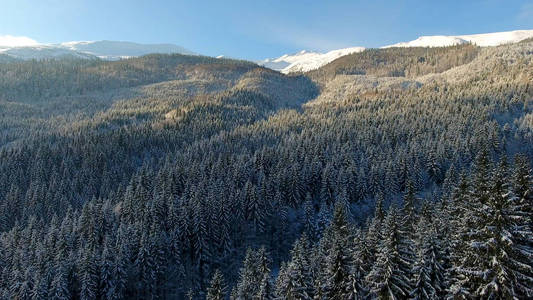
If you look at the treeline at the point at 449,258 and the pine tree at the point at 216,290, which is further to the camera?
the pine tree at the point at 216,290

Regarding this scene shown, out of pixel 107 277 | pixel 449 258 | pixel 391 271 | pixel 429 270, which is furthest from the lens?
pixel 107 277

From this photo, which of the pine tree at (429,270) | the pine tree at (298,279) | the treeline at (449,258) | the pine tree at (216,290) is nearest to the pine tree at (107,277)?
the pine tree at (216,290)

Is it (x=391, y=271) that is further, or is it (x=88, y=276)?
(x=88, y=276)

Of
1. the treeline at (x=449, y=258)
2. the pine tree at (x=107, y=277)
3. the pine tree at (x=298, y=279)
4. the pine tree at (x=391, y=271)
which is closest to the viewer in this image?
the treeline at (x=449, y=258)

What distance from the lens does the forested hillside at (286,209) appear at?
2414 centimetres

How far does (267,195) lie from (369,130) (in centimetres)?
6625

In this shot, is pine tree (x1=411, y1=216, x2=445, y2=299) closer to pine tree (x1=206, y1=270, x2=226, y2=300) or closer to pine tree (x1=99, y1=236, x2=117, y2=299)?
pine tree (x1=206, y1=270, x2=226, y2=300)

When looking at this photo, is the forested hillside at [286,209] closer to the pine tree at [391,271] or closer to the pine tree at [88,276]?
the pine tree at [391,271]

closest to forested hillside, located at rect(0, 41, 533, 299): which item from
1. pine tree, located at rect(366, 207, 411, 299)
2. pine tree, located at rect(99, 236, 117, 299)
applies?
pine tree, located at rect(366, 207, 411, 299)

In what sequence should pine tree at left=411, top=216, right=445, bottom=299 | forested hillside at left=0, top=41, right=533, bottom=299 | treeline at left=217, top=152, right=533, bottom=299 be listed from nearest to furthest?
1. treeline at left=217, top=152, right=533, bottom=299
2. forested hillside at left=0, top=41, right=533, bottom=299
3. pine tree at left=411, top=216, right=445, bottom=299

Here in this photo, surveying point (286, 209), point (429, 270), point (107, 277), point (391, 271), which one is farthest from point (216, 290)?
point (286, 209)

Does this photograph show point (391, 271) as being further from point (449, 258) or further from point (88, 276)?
point (88, 276)

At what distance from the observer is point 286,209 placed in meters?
89.0

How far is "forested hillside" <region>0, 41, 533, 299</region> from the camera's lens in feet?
79.2
